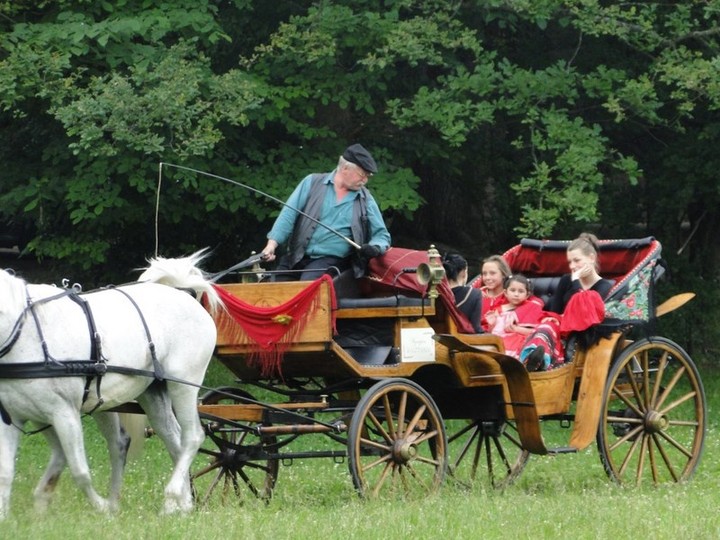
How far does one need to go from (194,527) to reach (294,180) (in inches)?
304

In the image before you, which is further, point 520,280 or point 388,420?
point 520,280

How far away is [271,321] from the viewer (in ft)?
26.5

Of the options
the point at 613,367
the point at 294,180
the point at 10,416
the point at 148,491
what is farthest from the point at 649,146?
the point at 10,416

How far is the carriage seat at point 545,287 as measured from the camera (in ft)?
32.5

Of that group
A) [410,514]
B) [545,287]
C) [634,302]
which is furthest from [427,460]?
[545,287]

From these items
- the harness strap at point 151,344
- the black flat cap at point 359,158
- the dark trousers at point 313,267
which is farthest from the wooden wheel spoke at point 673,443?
the harness strap at point 151,344

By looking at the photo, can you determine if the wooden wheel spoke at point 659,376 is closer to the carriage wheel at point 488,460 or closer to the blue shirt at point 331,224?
the carriage wheel at point 488,460

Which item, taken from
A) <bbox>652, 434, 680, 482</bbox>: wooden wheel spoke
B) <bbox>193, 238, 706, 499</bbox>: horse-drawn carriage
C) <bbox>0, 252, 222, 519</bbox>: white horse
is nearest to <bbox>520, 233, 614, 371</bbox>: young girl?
<bbox>193, 238, 706, 499</bbox>: horse-drawn carriage

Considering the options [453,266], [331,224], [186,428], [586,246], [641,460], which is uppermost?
[331,224]

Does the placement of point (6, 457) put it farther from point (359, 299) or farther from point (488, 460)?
point (488, 460)

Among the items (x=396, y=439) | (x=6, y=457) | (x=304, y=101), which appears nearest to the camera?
(x=6, y=457)

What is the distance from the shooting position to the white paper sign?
8.48m

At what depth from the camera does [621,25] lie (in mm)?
14047

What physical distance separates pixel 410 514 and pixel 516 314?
8.93 feet
